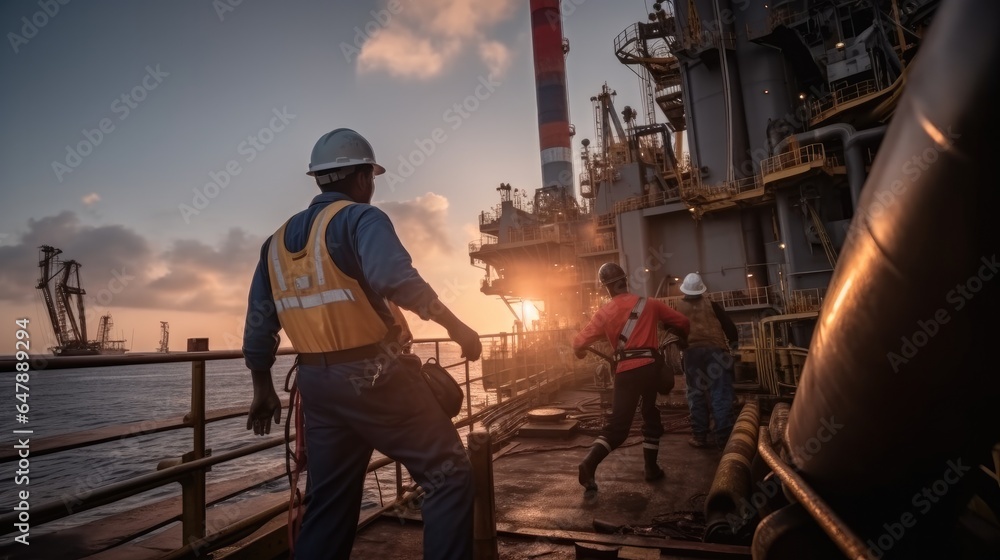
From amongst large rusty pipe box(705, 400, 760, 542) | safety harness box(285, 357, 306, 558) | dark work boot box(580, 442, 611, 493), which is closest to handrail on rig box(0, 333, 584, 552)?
safety harness box(285, 357, 306, 558)

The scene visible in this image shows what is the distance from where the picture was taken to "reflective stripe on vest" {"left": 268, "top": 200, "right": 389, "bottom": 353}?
1921 mm

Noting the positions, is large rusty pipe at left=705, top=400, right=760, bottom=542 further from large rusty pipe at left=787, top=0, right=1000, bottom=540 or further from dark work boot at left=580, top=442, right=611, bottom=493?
large rusty pipe at left=787, top=0, right=1000, bottom=540

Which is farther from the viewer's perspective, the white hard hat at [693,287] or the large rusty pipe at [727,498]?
the white hard hat at [693,287]

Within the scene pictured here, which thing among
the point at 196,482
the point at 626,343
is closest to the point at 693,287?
the point at 626,343

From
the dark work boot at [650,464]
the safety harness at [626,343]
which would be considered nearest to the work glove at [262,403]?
the safety harness at [626,343]

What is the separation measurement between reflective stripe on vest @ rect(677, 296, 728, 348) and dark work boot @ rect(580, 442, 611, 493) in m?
2.54

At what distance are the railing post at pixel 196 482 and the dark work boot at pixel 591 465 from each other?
280 centimetres

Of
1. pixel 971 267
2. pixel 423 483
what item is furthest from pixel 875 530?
pixel 423 483

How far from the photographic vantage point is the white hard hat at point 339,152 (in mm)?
2195

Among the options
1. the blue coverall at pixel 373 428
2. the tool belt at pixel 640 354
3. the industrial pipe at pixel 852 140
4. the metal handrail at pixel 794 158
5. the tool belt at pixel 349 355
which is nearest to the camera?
the blue coverall at pixel 373 428

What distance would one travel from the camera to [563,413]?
6.55 meters

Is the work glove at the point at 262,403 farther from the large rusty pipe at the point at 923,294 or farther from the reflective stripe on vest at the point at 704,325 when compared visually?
the reflective stripe on vest at the point at 704,325

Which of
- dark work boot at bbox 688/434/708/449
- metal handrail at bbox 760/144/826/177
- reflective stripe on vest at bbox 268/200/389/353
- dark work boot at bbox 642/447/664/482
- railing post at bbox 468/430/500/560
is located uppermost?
metal handrail at bbox 760/144/826/177

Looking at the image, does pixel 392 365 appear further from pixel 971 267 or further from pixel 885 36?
pixel 885 36
